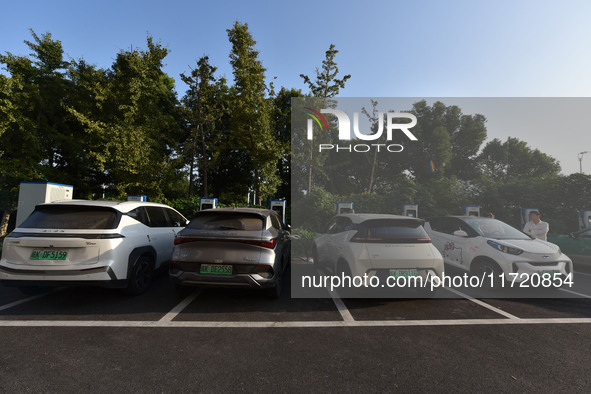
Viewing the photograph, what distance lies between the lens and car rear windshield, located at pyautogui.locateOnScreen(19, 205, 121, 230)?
3949 millimetres

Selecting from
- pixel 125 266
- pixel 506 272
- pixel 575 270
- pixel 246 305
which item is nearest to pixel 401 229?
pixel 506 272

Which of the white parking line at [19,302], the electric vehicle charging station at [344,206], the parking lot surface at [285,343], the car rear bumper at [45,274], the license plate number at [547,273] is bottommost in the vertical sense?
the parking lot surface at [285,343]

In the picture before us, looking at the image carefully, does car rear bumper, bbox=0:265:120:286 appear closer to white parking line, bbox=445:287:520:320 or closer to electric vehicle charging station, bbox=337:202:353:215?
white parking line, bbox=445:287:520:320

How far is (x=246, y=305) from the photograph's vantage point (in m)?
4.20

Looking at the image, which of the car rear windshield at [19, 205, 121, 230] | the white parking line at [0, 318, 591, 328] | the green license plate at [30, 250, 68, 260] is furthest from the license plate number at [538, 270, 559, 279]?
the green license plate at [30, 250, 68, 260]

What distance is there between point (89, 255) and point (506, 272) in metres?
6.91

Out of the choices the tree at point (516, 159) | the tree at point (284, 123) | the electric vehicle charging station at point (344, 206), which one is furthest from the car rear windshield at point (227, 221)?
the tree at point (516, 159)

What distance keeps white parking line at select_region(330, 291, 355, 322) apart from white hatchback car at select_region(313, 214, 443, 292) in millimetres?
478

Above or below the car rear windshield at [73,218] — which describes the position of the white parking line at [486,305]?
below

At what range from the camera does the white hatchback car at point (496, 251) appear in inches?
194

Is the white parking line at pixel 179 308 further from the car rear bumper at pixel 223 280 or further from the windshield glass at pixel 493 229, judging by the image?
the windshield glass at pixel 493 229

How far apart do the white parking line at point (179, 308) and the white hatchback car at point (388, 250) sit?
8.42 feet

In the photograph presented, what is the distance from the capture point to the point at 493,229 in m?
5.73

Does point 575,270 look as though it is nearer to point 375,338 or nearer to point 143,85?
point 375,338
